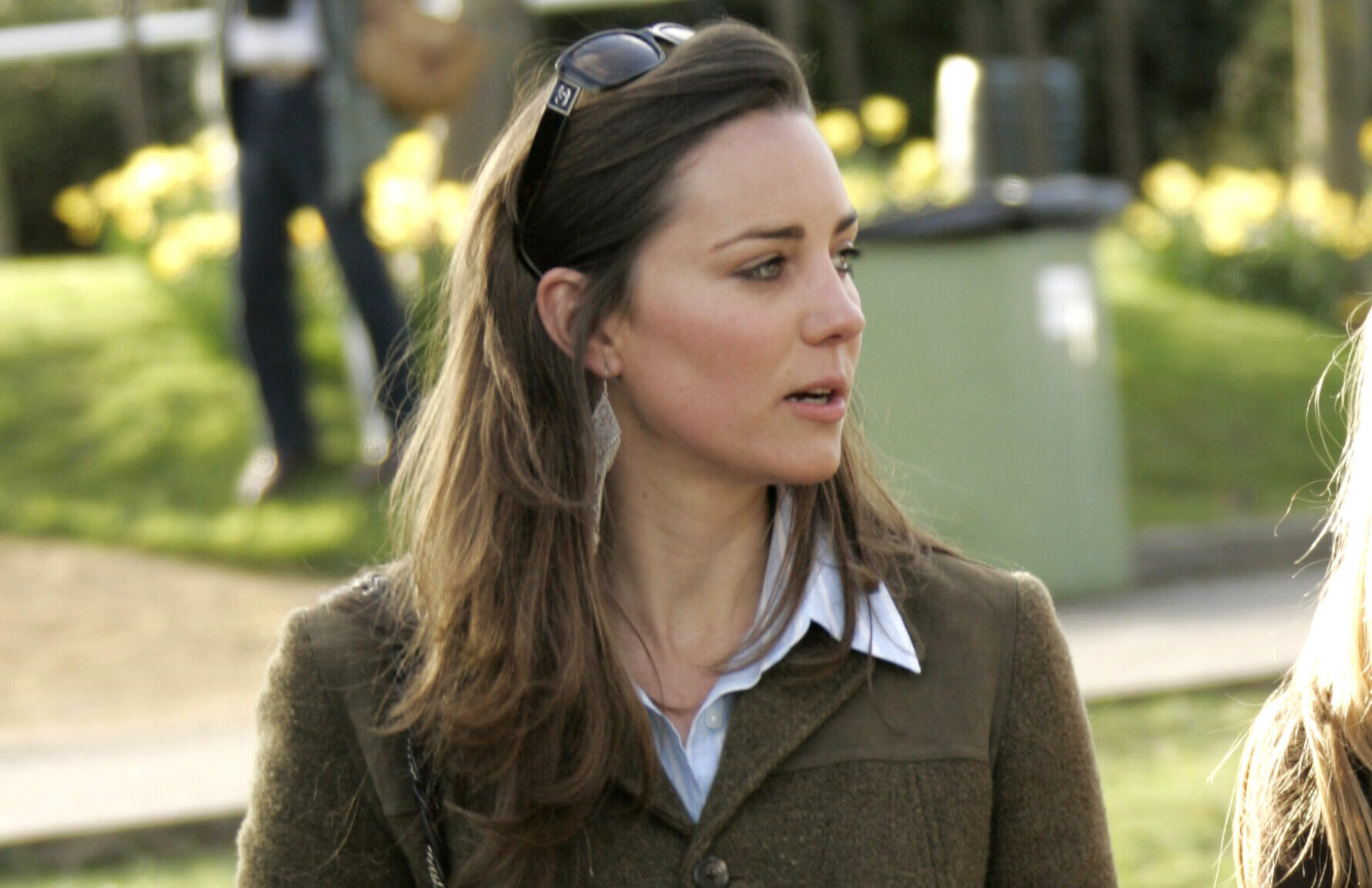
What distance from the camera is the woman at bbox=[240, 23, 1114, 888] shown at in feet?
7.87

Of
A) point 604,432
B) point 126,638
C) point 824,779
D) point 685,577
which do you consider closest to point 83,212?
point 126,638

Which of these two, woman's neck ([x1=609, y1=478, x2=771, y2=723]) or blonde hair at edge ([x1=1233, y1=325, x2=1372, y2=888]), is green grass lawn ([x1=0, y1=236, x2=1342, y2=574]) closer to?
woman's neck ([x1=609, y1=478, x2=771, y2=723])

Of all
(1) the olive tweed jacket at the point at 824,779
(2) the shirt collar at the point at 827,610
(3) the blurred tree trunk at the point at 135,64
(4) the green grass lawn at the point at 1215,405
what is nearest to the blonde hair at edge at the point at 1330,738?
(1) the olive tweed jacket at the point at 824,779

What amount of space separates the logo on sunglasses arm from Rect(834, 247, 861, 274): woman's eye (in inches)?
15.2

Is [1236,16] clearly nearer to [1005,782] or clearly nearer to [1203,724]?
[1203,724]

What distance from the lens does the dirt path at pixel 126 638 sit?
21.2 feet

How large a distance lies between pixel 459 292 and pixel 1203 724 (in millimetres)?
3553

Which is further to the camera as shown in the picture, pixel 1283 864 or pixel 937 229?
pixel 937 229

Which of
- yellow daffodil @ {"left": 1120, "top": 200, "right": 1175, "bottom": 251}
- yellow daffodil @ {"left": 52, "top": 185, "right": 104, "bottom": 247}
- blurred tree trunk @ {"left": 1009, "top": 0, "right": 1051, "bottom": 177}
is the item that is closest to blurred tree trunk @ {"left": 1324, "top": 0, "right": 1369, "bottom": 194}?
yellow daffodil @ {"left": 1120, "top": 200, "right": 1175, "bottom": 251}

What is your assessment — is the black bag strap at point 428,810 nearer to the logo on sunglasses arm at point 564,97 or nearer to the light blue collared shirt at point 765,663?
the light blue collared shirt at point 765,663

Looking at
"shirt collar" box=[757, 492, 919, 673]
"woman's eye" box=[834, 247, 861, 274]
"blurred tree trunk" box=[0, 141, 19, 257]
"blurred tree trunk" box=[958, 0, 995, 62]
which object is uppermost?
"woman's eye" box=[834, 247, 861, 274]

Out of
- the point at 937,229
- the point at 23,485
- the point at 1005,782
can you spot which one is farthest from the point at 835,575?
the point at 23,485

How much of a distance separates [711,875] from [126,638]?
5159 mm

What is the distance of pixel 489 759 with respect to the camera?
8.05 feet
